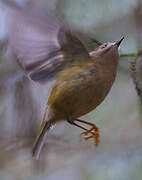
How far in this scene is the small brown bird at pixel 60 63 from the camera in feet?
8.79

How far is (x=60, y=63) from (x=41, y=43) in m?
0.28

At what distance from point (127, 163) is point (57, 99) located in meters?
1.16

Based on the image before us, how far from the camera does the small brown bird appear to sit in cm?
268

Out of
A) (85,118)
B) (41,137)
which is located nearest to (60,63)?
(41,137)

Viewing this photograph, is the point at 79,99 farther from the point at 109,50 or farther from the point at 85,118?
the point at 85,118

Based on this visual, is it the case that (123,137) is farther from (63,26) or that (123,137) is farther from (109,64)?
(63,26)

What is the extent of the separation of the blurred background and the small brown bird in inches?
31.6

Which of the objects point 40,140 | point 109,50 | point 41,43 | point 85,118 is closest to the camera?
point 41,43

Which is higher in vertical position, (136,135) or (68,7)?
(68,7)

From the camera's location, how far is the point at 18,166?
4.56 metres

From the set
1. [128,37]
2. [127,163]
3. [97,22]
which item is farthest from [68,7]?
[127,163]

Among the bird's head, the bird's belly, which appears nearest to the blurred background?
the bird's head

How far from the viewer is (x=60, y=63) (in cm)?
304

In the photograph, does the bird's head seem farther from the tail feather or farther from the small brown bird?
the tail feather
